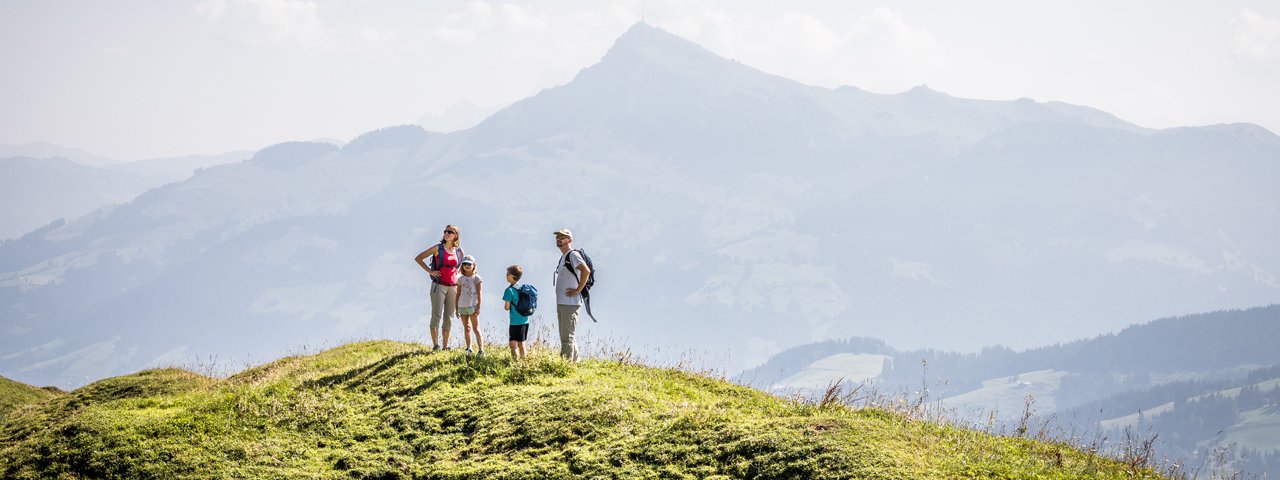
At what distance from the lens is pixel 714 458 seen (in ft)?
38.5

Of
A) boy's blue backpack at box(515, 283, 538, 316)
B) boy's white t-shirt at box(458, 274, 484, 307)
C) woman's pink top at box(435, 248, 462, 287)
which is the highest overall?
woman's pink top at box(435, 248, 462, 287)

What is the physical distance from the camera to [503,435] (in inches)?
520

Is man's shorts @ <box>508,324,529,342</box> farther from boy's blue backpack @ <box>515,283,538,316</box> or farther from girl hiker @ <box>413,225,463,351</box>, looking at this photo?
girl hiker @ <box>413,225,463,351</box>

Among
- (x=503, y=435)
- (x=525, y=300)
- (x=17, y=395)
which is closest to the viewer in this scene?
(x=503, y=435)

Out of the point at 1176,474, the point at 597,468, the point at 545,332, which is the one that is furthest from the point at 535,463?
the point at 1176,474

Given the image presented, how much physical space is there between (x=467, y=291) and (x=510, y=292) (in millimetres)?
1318

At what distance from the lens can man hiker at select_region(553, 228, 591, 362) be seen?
17.7 meters

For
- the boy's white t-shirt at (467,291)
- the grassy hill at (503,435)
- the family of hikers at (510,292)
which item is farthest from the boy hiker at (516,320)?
the boy's white t-shirt at (467,291)

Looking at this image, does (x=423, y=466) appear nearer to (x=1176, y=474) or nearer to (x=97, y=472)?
(x=97, y=472)

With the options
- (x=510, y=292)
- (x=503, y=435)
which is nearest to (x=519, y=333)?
(x=510, y=292)

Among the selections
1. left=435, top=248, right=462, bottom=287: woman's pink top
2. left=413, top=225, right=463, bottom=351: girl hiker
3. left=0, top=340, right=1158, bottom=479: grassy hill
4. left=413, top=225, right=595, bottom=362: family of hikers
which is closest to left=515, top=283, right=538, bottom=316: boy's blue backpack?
left=413, top=225, right=595, bottom=362: family of hikers

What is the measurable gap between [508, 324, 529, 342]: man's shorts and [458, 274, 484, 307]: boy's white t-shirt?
1371 mm

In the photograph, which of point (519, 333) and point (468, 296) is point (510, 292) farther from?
point (468, 296)

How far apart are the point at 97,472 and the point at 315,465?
3355mm
